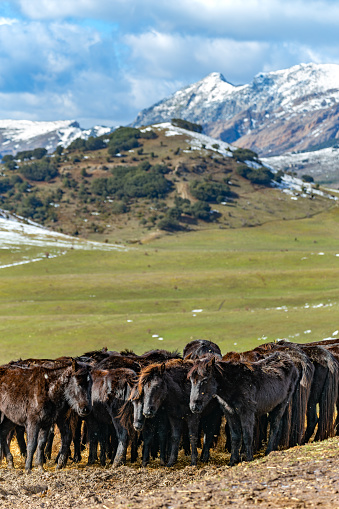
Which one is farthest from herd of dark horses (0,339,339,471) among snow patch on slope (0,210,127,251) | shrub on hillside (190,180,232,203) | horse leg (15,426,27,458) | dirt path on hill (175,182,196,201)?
dirt path on hill (175,182,196,201)

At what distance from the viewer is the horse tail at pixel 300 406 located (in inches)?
574

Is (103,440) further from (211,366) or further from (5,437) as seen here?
(211,366)

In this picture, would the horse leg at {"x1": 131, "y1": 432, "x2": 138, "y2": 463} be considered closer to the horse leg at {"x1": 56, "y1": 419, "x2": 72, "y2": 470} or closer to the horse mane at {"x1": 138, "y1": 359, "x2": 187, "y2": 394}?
the horse leg at {"x1": 56, "y1": 419, "x2": 72, "y2": 470}

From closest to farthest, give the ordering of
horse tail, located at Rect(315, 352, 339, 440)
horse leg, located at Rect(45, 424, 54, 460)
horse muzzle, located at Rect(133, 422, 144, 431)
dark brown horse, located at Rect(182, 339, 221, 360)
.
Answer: horse muzzle, located at Rect(133, 422, 144, 431) < horse tail, located at Rect(315, 352, 339, 440) < horse leg, located at Rect(45, 424, 54, 460) < dark brown horse, located at Rect(182, 339, 221, 360)

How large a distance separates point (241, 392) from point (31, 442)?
5467 mm

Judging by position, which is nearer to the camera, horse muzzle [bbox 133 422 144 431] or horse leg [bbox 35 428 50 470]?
horse muzzle [bbox 133 422 144 431]

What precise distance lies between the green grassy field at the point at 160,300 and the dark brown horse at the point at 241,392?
18.0 m

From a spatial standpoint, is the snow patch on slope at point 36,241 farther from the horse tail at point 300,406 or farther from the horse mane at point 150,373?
the horse mane at point 150,373

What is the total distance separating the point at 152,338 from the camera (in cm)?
3650

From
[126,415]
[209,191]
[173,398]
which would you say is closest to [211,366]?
[173,398]

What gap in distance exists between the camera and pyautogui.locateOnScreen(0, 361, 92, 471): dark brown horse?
1416cm

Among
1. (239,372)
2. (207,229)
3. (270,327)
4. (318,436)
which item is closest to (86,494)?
(239,372)

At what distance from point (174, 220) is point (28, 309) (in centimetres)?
10549

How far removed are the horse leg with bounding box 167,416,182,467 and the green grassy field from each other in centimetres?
1826
